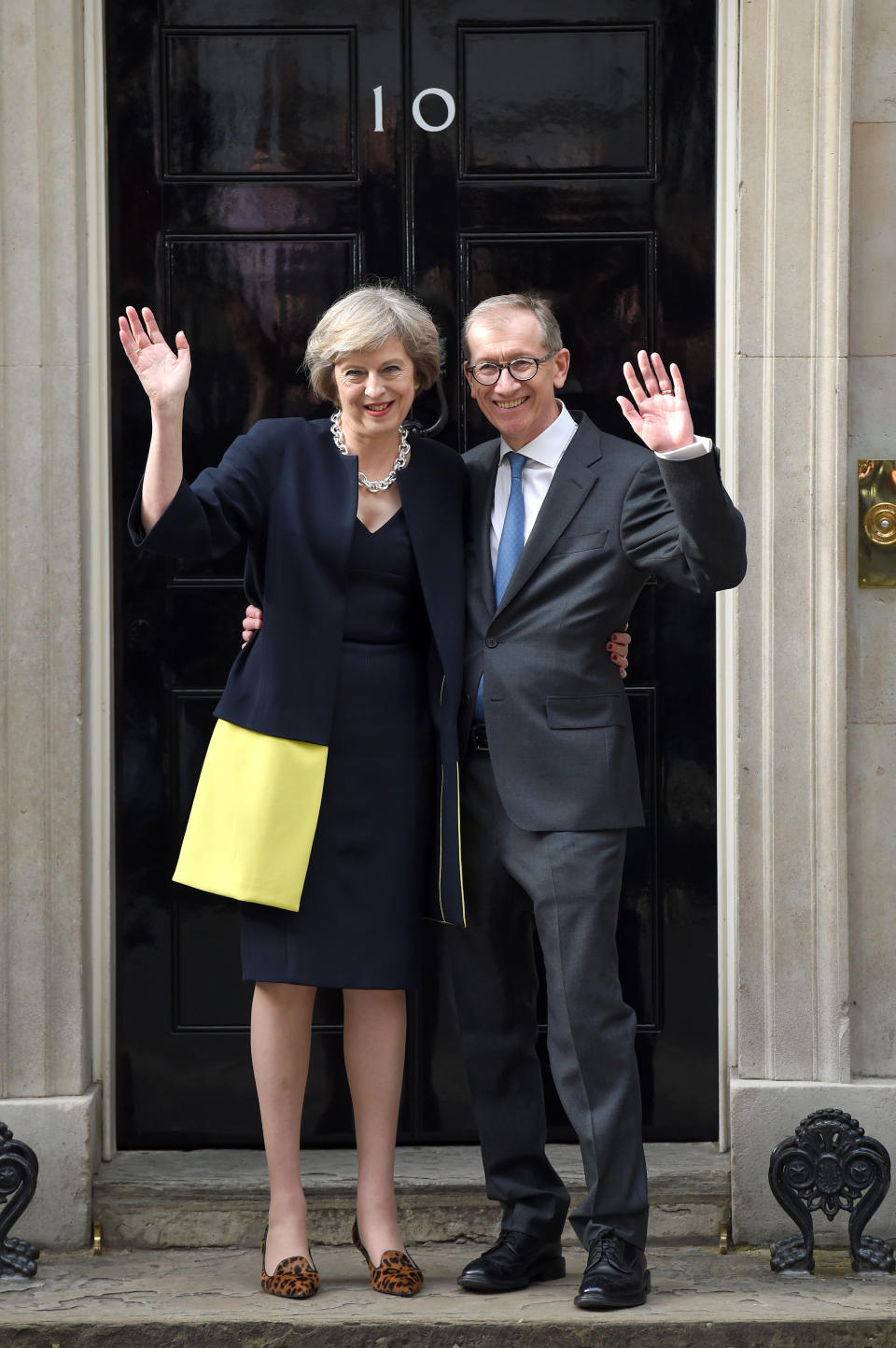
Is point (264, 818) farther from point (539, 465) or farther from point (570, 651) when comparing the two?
point (539, 465)

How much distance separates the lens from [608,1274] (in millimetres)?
3266

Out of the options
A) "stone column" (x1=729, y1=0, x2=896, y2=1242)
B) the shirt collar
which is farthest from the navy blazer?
"stone column" (x1=729, y1=0, x2=896, y2=1242)

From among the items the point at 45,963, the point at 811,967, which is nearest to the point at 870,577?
the point at 811,967

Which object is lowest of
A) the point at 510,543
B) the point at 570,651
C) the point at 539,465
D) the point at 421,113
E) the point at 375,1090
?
the point at 375,1090

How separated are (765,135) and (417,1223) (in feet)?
9.83

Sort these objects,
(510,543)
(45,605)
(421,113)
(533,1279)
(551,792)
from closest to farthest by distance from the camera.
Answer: (551,792) < (510,543) < (533,1279) < (45,605) < (421,113)

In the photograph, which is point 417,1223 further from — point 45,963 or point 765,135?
point 765,135

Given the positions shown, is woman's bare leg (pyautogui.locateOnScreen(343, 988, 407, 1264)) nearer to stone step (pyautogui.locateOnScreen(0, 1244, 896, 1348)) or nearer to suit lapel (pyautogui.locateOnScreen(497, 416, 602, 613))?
stone step (pyautogui.locateOnScreen(0, 1244, 896, 1348))

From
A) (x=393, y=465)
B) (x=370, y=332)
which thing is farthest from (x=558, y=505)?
(x=370, y=332)

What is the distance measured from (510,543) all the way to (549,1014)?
3.45 feet

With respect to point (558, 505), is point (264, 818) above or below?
below

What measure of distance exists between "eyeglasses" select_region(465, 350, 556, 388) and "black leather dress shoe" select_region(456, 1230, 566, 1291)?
1936 mm

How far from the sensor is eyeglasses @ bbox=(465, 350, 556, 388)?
3.27 m

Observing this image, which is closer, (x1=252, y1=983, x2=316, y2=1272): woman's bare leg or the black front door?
(x1=252, y1=983, x2=316, y2=1272): woman's bare leg
